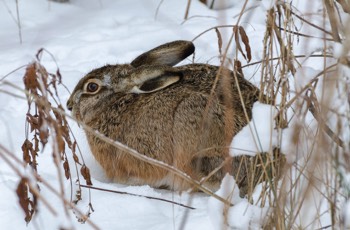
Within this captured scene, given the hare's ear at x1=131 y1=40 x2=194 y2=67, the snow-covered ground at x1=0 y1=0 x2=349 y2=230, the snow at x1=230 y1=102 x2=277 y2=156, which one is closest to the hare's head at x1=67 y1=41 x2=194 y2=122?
the hare's ear at x1=131 y1=40 x2=194 y2=67

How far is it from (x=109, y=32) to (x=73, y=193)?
247 centimetres

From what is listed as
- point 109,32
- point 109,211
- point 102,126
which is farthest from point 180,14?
point 109,211

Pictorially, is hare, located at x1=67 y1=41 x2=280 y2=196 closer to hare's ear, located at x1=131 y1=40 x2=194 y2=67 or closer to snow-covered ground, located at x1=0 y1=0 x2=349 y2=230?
hare's ear, located at x1=131 y1=40 x2=194 y2=67

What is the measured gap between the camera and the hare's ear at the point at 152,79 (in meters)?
4.53

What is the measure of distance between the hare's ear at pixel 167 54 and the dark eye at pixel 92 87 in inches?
12.7

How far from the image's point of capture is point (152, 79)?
4.66m

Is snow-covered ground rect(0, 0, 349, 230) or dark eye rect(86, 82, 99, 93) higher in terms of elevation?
dark eye rect(86, 82, 99, 93)

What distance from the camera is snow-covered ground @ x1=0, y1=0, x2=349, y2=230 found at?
3.84 metres

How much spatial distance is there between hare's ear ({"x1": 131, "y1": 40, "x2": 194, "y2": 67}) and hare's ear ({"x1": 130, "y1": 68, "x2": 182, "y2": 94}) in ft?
1.01

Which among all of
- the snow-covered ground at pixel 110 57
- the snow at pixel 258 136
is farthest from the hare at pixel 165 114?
the snow at pixel 258 136

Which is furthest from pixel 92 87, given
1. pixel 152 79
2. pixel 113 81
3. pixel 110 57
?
pixel 110 57

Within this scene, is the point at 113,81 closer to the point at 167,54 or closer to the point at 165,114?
the point at 167,54

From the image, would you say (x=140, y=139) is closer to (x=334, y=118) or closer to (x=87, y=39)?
(x=334, y=118)

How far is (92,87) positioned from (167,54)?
54cm
